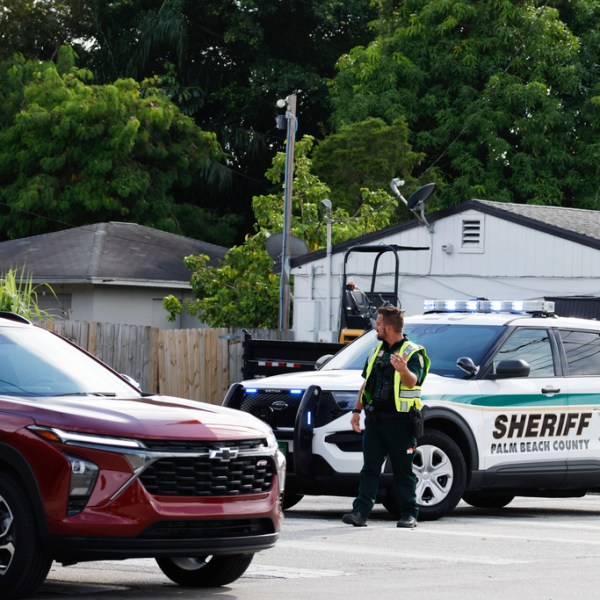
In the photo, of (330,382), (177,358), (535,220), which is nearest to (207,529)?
(330,382)

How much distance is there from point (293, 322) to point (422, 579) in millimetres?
21294

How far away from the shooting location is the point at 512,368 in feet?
42.3

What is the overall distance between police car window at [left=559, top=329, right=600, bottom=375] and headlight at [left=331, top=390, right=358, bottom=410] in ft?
7.33

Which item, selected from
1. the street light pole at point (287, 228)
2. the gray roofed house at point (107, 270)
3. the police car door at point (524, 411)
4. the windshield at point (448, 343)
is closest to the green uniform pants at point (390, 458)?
the police car door at point (524, 411)

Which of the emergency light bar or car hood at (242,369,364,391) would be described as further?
the emergency light bar

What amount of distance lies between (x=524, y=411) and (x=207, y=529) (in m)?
5.85

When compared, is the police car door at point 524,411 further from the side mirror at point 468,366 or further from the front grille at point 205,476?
the front grille at point 205,476

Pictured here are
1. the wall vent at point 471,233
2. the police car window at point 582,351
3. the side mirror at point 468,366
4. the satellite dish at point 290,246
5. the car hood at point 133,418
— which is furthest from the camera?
the satellite dish at point 290,246

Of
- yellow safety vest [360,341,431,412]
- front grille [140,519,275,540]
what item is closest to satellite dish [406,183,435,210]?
yellow safety vest [360,341,431,412]

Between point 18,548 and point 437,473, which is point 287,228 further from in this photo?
point 18,548

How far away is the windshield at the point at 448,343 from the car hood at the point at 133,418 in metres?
4.90

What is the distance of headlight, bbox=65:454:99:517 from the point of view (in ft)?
25.1

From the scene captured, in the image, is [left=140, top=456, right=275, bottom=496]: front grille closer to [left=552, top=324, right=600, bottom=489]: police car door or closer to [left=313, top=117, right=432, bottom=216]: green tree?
[left=552, top=324, right=600, bottom=489]: police car door

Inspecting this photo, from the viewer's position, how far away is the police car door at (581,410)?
13602mm
